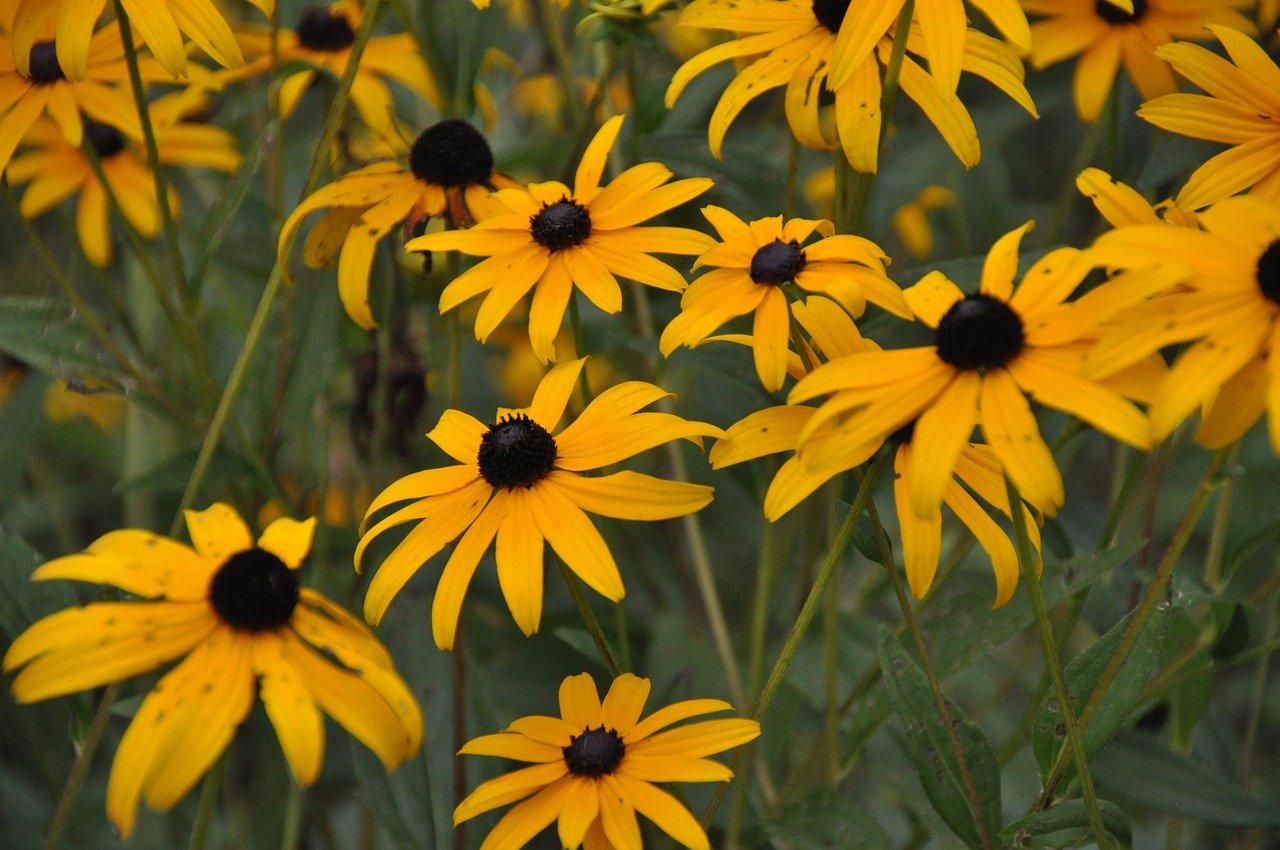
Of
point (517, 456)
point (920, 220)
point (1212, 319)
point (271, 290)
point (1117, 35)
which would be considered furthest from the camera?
point (920, 220)

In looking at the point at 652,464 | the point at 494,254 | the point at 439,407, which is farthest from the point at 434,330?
the point at 494,254

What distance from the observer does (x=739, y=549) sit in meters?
1.27

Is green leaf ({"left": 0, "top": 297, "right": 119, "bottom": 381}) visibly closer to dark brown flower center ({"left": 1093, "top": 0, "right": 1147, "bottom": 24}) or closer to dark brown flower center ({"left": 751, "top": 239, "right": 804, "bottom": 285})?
dark brown flower center ({"left": 751, "top": 239, "right": 804, "bottom": 285})

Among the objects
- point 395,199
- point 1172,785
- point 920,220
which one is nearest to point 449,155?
point 395,199

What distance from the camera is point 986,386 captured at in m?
0.45

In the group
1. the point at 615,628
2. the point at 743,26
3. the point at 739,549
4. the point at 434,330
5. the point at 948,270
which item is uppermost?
the point at 743,26

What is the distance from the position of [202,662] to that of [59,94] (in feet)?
Result: 1.41

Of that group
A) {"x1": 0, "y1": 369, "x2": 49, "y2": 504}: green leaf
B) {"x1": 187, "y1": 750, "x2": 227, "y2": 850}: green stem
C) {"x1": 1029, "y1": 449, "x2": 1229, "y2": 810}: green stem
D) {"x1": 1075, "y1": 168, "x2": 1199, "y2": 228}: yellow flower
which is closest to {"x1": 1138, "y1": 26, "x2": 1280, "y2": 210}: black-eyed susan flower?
{"x1": 1075, "y1": 168, "x2": 1199, "y2": 228}: yellow flower

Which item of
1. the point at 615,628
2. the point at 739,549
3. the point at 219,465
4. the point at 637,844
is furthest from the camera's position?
the point at 739,549

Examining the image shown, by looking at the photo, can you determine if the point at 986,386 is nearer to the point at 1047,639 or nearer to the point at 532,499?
the point at 1047,639

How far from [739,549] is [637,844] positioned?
2.61 feet

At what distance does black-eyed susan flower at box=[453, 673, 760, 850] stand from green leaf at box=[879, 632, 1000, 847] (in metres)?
0.09

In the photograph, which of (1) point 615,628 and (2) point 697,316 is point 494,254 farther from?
(1) point 615,628

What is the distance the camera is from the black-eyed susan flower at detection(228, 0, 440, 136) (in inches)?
35.6
